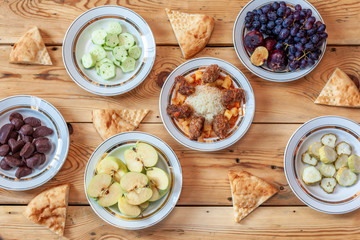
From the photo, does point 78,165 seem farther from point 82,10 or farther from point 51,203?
point 82,10

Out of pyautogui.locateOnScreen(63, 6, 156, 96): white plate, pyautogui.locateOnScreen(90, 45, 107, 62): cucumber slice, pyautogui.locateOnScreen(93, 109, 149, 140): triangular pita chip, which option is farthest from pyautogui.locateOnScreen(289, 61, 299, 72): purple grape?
pyautogui.locateOnScreen(90, 45, 107, 62): cucumber slice

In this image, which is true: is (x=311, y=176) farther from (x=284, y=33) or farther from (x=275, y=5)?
(x=275, y=5)

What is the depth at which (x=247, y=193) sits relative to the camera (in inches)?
94.7

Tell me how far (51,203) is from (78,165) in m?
0.30

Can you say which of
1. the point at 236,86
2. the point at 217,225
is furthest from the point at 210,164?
the point at 236,86

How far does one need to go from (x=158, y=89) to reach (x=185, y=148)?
46 cm

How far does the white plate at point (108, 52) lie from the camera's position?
8.00 ft

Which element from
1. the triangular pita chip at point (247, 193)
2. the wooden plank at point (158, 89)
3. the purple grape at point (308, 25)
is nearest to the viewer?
the purple grape at point (308, 25)

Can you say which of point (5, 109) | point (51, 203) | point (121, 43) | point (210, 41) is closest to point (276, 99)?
point (210, 41)

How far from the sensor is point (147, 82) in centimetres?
254

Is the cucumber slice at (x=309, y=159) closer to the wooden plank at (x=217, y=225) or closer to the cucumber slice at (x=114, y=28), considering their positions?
the wooden plank at (x=217, y=225)

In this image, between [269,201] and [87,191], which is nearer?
[87,191]

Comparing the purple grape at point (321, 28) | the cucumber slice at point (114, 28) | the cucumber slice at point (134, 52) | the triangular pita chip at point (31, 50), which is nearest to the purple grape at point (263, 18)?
the purple grape at point (321, 28)

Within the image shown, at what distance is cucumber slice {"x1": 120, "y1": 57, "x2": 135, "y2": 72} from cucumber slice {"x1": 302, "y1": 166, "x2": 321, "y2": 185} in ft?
4.54
